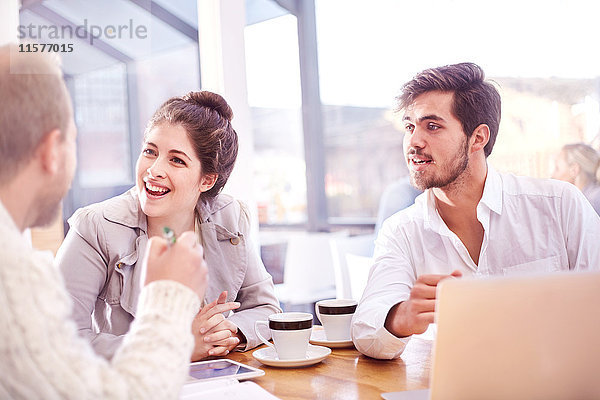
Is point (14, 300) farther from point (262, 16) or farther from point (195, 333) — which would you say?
point (262, 16)

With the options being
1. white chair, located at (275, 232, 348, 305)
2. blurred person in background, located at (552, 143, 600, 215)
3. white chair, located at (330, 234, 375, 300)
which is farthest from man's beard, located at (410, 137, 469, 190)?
white chair, located at (275, 232, 348, 305)

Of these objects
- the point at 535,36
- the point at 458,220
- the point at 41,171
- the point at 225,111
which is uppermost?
the point at 535,36

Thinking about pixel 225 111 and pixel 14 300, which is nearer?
pixel 14 300

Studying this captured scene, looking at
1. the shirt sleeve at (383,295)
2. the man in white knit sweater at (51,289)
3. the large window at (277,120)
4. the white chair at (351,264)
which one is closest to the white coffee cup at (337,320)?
the shirt sleeve at (383,295)

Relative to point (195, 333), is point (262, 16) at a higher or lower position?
higher

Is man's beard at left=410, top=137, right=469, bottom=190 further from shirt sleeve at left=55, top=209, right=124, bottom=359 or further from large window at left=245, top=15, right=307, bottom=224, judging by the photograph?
large window at left=245, top=15, right=307, bottom=224

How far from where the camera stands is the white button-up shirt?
181 centimetres

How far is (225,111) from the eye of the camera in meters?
1.99

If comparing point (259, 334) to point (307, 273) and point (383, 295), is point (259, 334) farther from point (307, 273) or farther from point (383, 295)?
point (307, 273)

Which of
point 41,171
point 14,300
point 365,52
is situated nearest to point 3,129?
point 41,171

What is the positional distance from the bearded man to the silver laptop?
2.27ft

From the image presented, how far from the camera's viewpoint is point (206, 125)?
74.6 inches

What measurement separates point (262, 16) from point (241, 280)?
3.55 metres

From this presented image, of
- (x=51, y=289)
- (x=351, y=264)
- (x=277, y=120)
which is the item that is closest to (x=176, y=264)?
(x=51, y=289)
